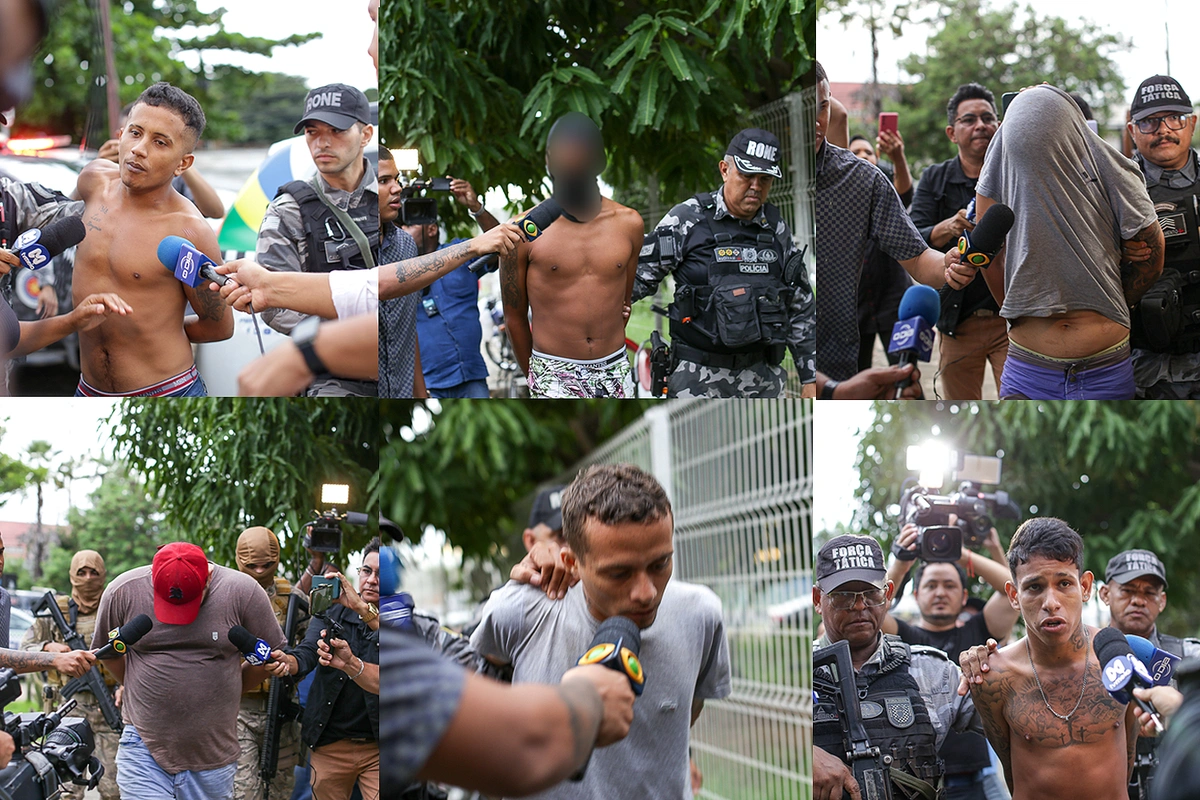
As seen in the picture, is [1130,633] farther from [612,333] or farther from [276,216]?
[276,216]

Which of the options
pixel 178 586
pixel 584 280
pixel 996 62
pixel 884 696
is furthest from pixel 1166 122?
pixel 178 586

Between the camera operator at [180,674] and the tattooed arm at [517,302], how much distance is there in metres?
1.41

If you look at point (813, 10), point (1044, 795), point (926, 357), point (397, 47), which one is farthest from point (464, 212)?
point (1044, 795)

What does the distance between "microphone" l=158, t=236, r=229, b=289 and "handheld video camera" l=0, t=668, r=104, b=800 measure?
1.55 metres

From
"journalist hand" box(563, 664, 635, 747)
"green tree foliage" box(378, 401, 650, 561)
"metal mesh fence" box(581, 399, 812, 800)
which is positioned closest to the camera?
"journalist hand" box(563, 664, 635, 747)

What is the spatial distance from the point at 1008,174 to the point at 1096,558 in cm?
147

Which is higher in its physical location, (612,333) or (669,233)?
(669,233)

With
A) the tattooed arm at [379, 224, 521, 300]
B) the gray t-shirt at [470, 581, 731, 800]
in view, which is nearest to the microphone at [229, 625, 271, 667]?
the gray t-shirt at [470, 581, 731, 800]

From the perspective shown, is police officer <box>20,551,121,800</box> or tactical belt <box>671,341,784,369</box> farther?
tactical belt <box>671,341,784,369</box>

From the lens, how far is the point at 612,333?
4.34m

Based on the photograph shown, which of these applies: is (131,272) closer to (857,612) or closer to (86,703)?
(86,703)

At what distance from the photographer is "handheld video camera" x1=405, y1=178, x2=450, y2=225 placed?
4227 millimetres

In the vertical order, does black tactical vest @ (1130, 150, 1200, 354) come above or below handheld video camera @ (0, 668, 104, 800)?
above

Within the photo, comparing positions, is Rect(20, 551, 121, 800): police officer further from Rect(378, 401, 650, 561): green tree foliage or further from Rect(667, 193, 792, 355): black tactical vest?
Rect(378, 401, 650, 561): green tree foliage
